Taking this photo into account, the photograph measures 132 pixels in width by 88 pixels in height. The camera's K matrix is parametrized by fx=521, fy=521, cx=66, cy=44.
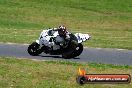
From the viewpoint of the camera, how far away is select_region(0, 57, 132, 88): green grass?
15.4 m

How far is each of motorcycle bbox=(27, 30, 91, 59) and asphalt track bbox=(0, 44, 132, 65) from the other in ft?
0.80

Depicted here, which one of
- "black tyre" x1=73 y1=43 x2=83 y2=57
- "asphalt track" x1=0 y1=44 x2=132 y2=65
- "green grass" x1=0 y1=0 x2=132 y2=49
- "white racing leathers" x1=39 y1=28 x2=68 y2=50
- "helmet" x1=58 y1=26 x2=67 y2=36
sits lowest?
"green grass" x1=0 y1=0 x2=132 y2=49

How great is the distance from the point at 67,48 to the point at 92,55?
58.5 inches

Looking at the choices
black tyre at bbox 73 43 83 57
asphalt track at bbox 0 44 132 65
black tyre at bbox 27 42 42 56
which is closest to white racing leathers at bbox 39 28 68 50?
black tyre at bbox 27 42 42 56

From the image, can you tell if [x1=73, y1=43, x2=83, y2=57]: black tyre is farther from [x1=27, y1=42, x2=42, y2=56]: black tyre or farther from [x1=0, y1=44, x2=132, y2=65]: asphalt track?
[x1=27, y1=42, x2=42, y2=56]: black tyre

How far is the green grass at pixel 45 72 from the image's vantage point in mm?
15445

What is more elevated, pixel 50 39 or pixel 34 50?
pixel 50 39

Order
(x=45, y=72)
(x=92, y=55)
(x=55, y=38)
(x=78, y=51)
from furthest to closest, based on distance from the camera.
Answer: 1. (x=92, y=55)
2. (x=55, y=38)
3. (x=78, y=51)
4. (x=45, y=72)

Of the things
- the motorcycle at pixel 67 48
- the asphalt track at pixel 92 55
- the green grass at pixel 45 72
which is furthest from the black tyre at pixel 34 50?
the green grass at pixel 45 72

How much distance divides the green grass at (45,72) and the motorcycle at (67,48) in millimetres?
2520

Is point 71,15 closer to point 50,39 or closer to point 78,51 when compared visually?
point 50,39

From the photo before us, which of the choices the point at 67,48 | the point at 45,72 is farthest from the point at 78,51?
the point at 45,72

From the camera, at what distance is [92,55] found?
953 inches

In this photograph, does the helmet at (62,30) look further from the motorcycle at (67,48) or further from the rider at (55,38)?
the motorcycle at (67,48)
